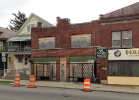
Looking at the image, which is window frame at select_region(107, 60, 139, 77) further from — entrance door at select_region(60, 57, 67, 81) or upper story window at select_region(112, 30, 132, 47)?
entrance door at select_region(60, 57, 67, 81)

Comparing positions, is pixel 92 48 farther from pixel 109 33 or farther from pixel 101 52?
pixel 109 33

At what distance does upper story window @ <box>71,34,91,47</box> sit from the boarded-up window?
2838 mm

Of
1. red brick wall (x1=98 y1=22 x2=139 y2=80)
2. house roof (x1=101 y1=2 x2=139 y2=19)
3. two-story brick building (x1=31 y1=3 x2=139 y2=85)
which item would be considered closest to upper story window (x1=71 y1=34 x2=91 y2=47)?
two-story brick building (x1=31 y1=3 x2=139 y2=85)

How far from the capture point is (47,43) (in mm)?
21359

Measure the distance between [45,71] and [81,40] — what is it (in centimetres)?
622

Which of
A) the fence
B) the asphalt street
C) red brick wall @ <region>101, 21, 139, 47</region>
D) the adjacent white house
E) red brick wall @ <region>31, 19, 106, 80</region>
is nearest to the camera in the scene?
the asphalt street


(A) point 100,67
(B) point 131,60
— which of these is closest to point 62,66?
(A) point 100,67

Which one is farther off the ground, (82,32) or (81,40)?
(82,32)

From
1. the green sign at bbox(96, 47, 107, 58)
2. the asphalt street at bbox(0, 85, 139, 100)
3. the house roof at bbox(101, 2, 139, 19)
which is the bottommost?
the asphalt street at bbox(0, 85, 139, 100)

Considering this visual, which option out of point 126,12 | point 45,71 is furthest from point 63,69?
point 126,12

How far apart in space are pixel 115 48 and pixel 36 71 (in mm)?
10559

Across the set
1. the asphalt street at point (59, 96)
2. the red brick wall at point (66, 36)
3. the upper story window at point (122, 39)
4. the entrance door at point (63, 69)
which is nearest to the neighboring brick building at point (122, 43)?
the upper story window at point (122, 39)

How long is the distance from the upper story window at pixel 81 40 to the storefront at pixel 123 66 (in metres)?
3.15

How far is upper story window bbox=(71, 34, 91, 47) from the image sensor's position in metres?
19.0
